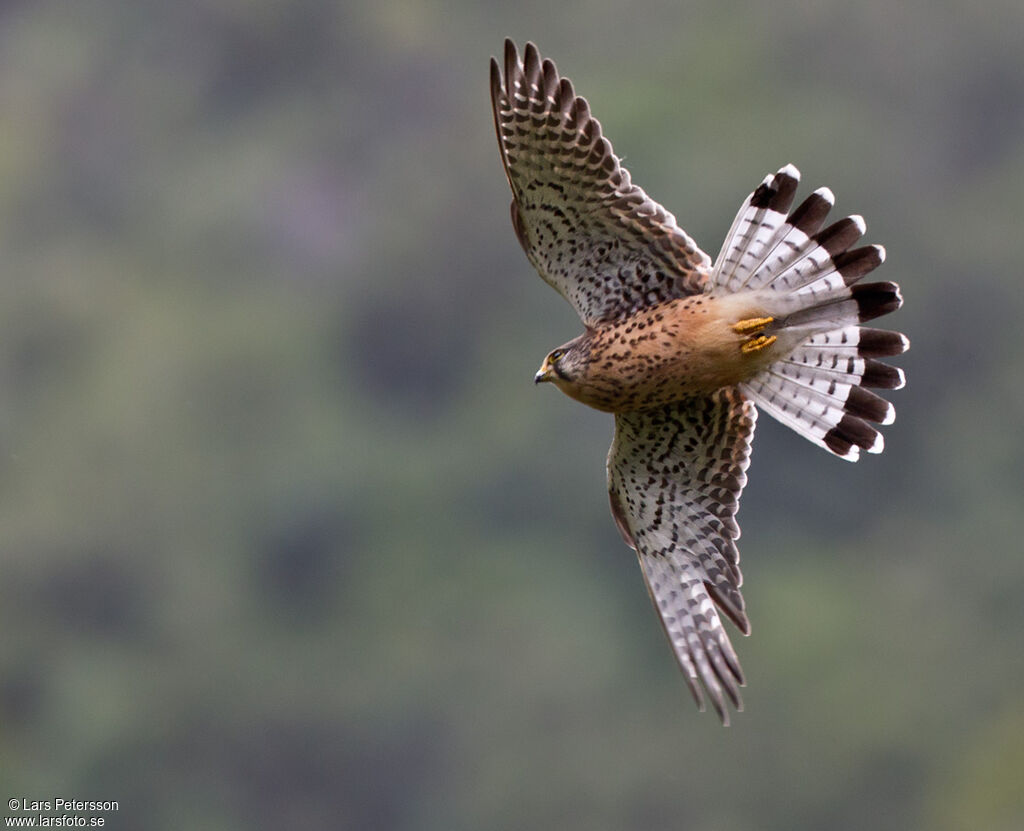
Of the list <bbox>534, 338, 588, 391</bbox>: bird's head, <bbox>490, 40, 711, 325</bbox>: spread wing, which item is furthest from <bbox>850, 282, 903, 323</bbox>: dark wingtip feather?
<bbox>534, 338, 588, 391</bbox>: bird's head

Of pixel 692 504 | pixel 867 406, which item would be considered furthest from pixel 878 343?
pixel 692 504

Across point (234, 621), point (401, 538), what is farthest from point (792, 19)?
point (234, 621)

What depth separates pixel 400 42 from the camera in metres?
68.5

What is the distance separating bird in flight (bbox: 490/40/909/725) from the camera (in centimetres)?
670

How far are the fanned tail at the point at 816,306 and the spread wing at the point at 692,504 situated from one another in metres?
0.34

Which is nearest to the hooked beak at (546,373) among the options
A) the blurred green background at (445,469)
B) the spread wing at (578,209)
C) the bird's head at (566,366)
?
the bird's head at (566,366)

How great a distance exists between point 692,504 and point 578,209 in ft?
4.64

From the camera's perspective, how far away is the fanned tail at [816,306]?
668 centimetres

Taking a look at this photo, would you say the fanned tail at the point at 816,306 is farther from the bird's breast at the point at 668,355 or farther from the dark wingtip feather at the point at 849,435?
the bird's breast at the point at 668,355

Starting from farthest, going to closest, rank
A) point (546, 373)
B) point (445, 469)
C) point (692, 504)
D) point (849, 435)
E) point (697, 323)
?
point (445, 469), point (692, 504), point (546, 373), point (849, 435), point (697, 323)

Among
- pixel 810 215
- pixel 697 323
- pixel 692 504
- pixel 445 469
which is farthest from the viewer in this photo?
pixel 445 469

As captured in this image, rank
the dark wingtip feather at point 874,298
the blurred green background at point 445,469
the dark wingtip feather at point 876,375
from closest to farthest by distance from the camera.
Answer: the dark wingtip feather at point 874,298 → the dark wingtip feather at point 876,375 → the blurred green background at point 445,469

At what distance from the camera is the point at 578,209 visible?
22.5 ft

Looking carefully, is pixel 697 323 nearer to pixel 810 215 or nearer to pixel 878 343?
pixel 810 215
